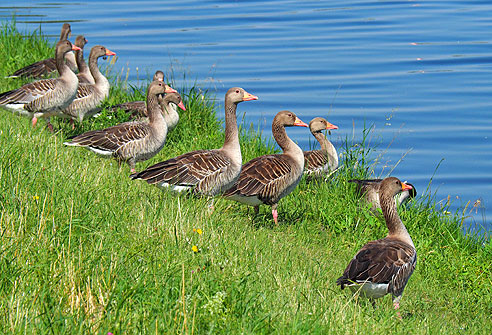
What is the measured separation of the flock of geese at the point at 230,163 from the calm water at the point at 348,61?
238cm

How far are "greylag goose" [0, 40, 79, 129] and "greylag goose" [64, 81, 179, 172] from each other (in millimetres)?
2142

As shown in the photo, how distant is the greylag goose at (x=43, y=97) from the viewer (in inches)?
526

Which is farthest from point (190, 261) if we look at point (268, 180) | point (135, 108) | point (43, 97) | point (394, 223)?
point (135, 108)

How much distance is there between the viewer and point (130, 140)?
11680 mm

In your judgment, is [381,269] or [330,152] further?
[330,152]

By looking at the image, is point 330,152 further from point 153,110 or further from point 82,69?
point 82,69

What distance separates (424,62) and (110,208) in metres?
17.9

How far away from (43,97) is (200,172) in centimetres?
476

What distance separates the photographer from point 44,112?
539 inches

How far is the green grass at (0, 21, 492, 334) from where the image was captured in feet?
16.8

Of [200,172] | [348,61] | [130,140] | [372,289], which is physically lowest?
[348,61]

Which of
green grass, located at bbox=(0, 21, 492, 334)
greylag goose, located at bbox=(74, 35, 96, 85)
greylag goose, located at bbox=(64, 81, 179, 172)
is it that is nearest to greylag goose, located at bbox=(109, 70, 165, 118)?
greylag goose, located at bbox=(64, 81, 179, 172)

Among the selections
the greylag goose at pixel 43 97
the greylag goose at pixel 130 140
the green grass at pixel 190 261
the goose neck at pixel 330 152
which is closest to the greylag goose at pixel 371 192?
the green grass at pixel 190 261

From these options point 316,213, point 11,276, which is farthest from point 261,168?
point 11,276
